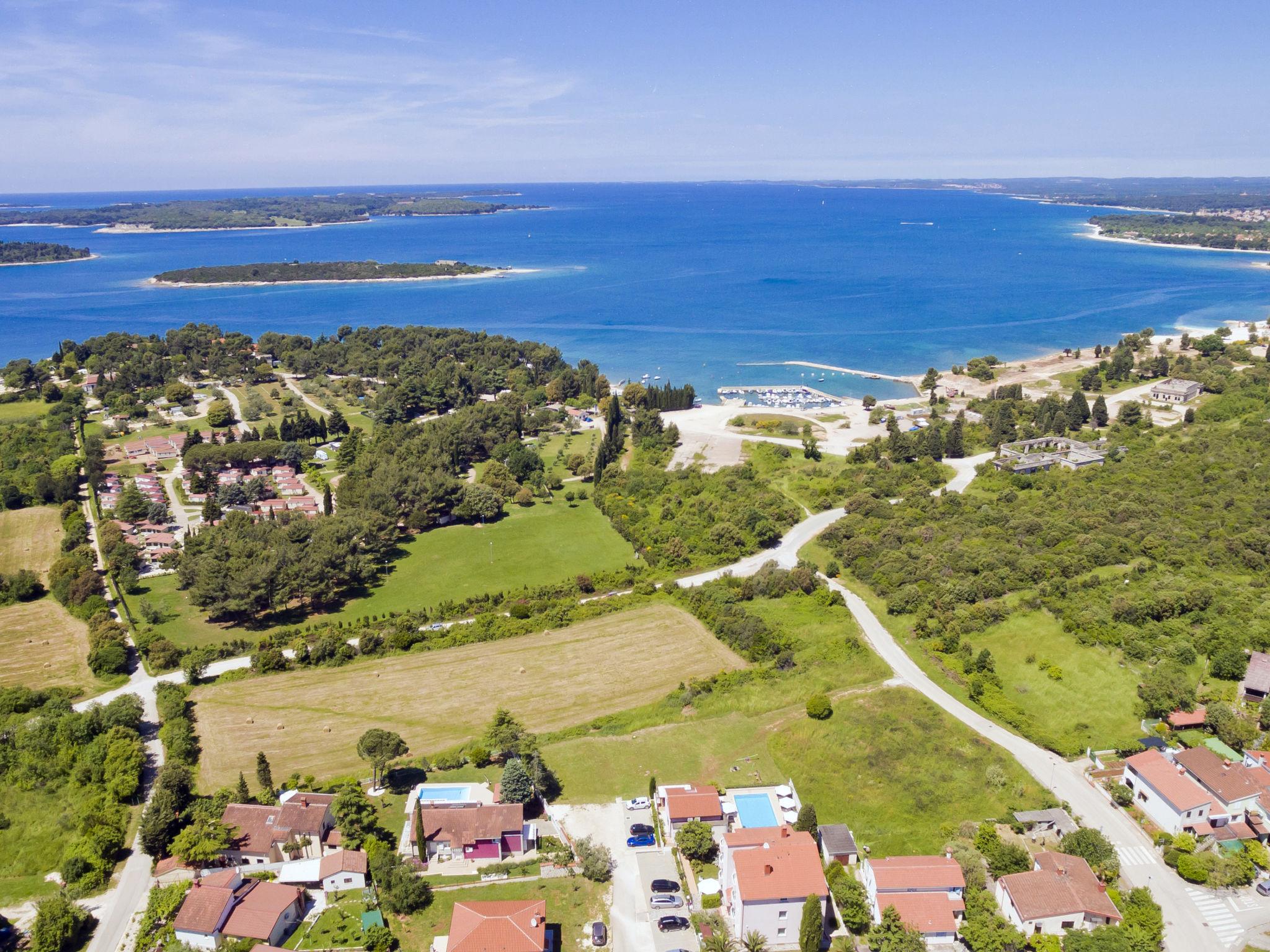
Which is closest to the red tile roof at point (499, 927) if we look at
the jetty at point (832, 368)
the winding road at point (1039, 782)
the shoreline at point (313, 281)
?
the winding road at point (1039, 782)

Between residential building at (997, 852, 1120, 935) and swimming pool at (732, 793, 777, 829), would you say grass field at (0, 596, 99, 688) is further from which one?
residential building at (997, 852, 1120, 935)

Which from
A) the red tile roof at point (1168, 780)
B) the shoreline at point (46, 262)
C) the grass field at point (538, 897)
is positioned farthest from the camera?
the shoreline at point (46, 262)

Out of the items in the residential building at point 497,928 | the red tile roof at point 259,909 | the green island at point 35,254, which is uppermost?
the green island at point 35,254

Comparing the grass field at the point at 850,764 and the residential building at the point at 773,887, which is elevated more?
the residential building at the point at 773,887

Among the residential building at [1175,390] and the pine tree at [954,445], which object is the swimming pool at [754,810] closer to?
the pine tree at [954,445]

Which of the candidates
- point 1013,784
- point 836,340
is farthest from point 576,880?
point 836,340

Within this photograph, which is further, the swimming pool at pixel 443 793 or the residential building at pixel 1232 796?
the swimming pool at pixel 443 793

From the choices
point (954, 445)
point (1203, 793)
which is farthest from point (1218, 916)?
point (954, 445)

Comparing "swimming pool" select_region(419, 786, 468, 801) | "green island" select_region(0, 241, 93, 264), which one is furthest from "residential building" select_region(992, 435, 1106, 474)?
"green island" select_region(0, 241, 93, 264)
